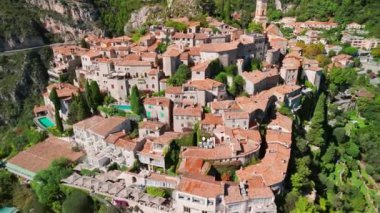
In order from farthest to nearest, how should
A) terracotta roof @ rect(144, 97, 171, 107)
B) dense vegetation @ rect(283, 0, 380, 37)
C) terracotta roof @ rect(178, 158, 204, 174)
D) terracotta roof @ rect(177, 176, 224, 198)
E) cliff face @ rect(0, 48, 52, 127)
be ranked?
dense vegetation @ rect(283, 0, 380, 37)
cliff face @ rect(0, 48, 52, 127)
terracotta roof @ rect(144, 97, 171, 107)
terracotta roof @ rect(178, 158, 204, 174)
terracotta roof @ rect(177, 176, 224, 198)

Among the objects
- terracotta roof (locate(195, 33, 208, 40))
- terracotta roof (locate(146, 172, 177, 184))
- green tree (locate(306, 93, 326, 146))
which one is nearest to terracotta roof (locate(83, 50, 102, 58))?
terracotta roof (locate(195, 33, 208, 40))

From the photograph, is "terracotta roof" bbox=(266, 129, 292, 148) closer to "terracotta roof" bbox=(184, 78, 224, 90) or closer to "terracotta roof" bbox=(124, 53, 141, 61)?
"terracotta roof" bbox=(184, 78, 224, 90)

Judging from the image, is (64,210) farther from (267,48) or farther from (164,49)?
(267,48)

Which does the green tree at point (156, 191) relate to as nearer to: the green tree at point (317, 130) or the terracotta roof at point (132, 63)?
the terracotta roof at point (132, 63)

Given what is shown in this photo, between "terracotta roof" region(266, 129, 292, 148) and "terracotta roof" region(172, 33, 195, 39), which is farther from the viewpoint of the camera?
"terracotta roof" region(172, 33, 195, 39)

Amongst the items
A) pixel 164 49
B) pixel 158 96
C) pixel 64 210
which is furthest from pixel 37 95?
pixel 64 210

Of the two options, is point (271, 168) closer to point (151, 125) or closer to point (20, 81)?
point (151, 125)

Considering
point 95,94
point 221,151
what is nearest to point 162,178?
point 221,151

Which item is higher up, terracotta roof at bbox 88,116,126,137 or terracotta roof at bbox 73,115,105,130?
terracotta roof at bbox 88,116,126,137
